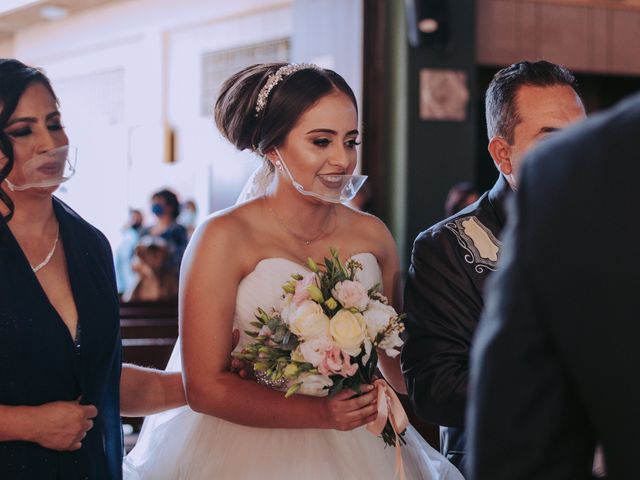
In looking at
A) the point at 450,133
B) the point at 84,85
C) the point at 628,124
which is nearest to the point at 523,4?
the point at 450,133

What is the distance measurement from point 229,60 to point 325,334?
9.03 m

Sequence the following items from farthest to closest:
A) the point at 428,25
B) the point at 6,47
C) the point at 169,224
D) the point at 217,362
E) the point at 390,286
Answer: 1. the point at 428,25
2. the point at 169,224
3. the point at 6,47
4. the point at 390,286
5. the point at 217,362

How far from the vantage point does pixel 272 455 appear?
2.15 metres

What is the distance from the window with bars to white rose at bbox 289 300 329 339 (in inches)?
320

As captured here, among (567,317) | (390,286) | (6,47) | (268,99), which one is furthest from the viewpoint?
(6,47)

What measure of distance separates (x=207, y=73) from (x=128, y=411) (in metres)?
8.93

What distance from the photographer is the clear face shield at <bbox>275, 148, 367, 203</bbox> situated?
7.23 feet

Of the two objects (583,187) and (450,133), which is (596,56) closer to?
(450,133)

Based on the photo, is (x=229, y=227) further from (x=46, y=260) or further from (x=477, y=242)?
(x=477, y=242)


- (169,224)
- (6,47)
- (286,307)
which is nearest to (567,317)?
(286,307)

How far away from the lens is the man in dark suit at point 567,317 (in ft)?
2.78

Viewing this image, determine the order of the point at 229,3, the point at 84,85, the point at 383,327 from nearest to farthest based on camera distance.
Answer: the point at 383,327
the point at 229,3
the point at 84,85

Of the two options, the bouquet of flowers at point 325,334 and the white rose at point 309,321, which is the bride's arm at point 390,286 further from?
the white rose at point 309,321

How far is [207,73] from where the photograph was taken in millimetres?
10758
